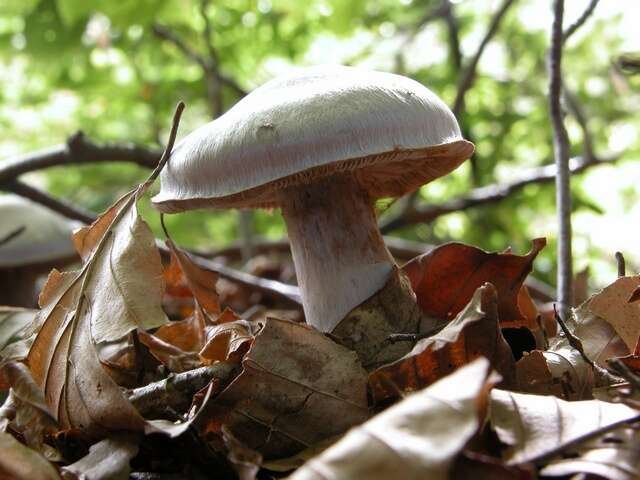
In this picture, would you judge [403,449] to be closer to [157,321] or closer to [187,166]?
[157,321]

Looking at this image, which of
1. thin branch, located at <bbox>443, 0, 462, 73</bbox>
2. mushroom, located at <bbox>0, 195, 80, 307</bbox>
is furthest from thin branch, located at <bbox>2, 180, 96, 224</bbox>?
thin branch, located at <bbox>443, 0, 462, 73</bbox>

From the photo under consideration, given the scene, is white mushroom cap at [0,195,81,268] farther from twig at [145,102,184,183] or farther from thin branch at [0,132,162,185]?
twig at [145,102,184,183]

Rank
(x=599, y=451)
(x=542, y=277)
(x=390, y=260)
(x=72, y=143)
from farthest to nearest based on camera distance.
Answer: (x=542, y=277) → (x=72, y=143) → (x=390, y=260) → (x=599, y=451)

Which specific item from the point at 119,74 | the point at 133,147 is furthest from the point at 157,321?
the point at 119,74

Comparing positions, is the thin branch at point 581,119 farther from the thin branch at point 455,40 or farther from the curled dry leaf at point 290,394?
the curled dry leaf at point 290,394

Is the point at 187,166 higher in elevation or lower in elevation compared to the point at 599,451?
higher

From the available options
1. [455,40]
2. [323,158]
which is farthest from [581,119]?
[323,158]
